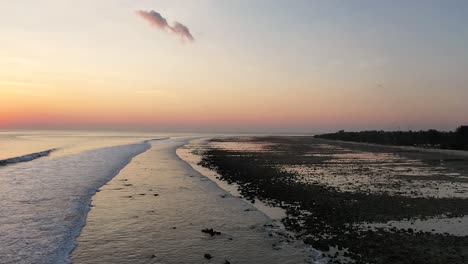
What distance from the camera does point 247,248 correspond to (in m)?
11.3

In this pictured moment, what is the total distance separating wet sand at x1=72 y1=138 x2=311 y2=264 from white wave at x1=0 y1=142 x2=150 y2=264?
0.52 m

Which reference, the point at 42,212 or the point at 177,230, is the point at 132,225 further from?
the point at 42,212

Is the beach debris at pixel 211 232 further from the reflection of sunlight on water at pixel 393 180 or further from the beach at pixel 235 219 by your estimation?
the reflection of sunlight on water at pixel 393 180

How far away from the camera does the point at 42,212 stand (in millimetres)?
15570

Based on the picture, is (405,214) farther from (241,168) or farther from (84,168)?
(84,168)

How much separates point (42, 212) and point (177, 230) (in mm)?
6268

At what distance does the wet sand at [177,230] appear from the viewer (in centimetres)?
1048

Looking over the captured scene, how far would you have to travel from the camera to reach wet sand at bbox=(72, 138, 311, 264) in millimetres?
10484

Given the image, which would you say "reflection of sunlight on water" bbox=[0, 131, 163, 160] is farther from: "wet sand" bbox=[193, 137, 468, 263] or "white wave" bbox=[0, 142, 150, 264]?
"wet sand" bbox=[193, 137, 468, 263]

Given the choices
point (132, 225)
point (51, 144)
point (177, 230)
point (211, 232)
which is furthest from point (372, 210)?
point (51, 144)

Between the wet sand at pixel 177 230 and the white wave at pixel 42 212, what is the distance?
20.6 inches

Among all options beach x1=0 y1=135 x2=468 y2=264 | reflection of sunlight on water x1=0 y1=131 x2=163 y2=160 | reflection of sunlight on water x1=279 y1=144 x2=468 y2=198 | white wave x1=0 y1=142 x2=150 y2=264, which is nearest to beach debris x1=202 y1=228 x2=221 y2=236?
beach x1=0 y1=135 x2=468 y2=264

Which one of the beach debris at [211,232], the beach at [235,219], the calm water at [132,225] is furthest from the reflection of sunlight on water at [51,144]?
the beach debris at [211,232]

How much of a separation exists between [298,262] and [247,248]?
6.11 feet
